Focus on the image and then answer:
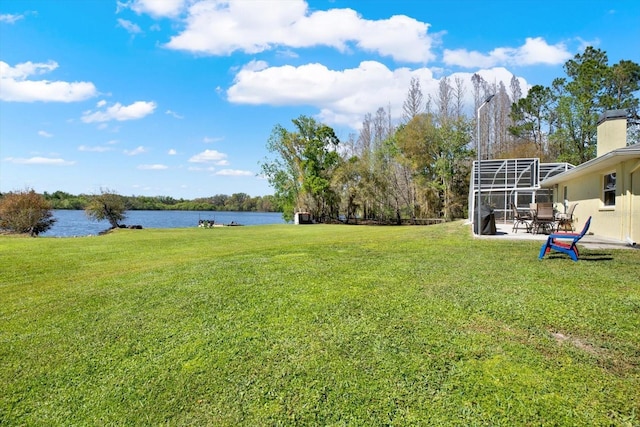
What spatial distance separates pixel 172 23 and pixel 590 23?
1858 centimetres

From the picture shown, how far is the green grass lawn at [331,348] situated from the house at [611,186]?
117 inches

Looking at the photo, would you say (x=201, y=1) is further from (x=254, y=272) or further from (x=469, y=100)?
(x=469, y=100)

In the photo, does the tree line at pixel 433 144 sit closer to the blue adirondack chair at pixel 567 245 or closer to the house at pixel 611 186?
the house at pixel 611 186

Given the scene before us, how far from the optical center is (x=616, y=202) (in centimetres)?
857

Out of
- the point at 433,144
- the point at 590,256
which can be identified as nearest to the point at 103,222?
the point at 433,144

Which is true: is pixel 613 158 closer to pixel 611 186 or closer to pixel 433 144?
pixel 611 186

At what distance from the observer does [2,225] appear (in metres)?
21.0

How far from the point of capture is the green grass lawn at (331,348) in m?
2.33

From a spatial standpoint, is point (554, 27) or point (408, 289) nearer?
point (408, 289)

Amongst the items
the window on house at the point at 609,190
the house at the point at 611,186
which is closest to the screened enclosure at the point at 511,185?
the house at the point at 611,186

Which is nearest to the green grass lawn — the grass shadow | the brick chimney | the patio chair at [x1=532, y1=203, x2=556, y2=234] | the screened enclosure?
the grass shadow

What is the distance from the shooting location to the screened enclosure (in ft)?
53.5

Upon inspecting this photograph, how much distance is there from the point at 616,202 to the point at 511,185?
28.0 feet

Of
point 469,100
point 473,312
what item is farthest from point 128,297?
point 469,100
